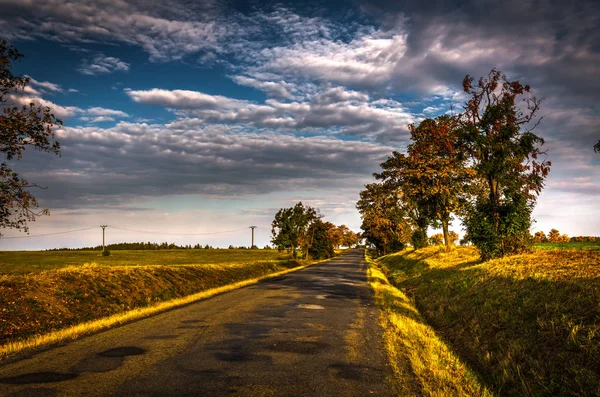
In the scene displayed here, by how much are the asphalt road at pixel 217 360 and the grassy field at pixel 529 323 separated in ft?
8.88

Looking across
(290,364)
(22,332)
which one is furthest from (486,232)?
(22,332)

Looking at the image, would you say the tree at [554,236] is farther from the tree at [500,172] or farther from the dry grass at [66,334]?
the dry grass at [66,334]

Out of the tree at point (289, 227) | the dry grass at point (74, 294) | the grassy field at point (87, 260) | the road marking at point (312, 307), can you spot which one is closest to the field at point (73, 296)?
the dry grass at point (74, 294)

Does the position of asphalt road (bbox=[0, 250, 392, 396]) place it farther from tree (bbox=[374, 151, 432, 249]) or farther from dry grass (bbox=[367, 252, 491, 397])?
tree (bbox=[374, 151, 432, 249])

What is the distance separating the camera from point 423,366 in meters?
6.80

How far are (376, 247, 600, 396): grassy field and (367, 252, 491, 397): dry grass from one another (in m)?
0.69

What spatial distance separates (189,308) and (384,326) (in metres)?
6.68

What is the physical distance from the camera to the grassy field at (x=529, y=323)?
22.4 feet

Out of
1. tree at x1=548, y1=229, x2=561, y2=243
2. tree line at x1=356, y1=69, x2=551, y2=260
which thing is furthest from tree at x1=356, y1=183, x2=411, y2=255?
tree at x1=548, y1=229, x2=561, y2=243

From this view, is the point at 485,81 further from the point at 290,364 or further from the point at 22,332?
the point at 22,332

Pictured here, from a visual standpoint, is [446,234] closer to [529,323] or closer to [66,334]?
[529,323]

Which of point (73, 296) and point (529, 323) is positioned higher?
point (73, 296)

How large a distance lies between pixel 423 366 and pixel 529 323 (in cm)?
403

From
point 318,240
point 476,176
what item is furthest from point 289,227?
point 476,176
